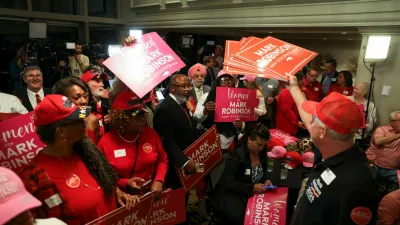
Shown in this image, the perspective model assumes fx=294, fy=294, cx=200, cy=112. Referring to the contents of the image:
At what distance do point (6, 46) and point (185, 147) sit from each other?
6289 millimetres

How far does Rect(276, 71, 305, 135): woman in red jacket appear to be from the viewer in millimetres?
3986

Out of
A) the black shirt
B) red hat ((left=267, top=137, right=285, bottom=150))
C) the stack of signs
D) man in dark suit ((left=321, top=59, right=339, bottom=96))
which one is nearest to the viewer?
the black shirt

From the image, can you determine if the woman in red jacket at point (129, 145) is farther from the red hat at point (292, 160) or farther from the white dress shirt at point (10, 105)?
the red hat at point (292, 160)

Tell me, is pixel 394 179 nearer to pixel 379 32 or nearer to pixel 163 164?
pixel 379 32

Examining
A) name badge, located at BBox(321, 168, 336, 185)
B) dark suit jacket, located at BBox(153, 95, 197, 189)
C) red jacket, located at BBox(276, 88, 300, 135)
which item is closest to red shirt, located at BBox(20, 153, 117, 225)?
dark suit jacket, located at BBox(153, 95, 197, 189)

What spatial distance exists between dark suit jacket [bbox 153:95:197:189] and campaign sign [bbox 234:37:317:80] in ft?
2.40

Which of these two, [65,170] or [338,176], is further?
[65,170]

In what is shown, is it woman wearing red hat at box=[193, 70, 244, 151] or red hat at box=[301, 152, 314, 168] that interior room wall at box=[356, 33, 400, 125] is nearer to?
red hat at box=[301, 152, 314, 168]

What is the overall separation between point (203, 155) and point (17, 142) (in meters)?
1.50

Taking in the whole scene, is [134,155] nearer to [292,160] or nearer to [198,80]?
[292,160]

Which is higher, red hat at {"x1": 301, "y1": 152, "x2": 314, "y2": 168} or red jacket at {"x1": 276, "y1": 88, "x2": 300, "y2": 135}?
red jacket at {"x1": 276, "y1": 88, "x2": 300, "y2": 135}

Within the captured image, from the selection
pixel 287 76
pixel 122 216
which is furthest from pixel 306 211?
pixel 122 216

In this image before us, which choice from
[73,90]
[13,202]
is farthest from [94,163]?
[13,202]

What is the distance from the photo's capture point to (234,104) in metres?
3.00
